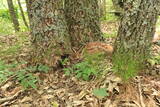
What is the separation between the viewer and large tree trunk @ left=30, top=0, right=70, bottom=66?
2305 millimetres

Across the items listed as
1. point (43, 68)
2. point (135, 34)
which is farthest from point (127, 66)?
point (43, 68)

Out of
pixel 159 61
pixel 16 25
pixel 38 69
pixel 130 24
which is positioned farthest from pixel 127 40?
pixel 16 25

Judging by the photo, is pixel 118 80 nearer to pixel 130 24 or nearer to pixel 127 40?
pixel 127 40

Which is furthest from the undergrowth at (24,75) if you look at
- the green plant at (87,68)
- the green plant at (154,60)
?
the green plant at (154,60)

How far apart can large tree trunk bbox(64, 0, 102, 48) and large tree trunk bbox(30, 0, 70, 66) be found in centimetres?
24

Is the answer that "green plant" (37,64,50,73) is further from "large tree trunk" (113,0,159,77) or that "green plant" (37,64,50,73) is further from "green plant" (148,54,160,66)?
"green plant" (148,54,160,66)

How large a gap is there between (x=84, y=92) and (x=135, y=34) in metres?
0.77

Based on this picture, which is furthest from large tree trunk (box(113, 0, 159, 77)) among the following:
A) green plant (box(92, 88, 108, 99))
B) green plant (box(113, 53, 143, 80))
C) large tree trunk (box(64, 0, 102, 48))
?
large tree trunk (box(64, 0, 102, 48))

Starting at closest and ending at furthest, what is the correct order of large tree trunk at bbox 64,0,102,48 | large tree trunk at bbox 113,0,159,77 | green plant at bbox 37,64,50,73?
large tree trunk at bbox 113,0,159,77, green plant at bbox 37,64,50,73, large tree trunk at bbox 64,0,102,48

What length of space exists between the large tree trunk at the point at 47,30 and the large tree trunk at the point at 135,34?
725 mm

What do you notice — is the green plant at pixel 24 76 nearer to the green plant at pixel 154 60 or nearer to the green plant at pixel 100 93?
the green plant at pixel 100 93

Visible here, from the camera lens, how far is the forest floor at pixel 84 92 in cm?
186

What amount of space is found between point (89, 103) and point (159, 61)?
988 millimetres

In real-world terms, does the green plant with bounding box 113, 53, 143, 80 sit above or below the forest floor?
above
